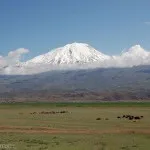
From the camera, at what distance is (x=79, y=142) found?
40906 millimetres

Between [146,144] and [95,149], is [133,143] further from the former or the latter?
[95,149]

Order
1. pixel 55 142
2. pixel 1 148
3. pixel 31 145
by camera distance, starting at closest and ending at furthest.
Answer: pixel 1 148
pixel 31 145
pixel 55 142

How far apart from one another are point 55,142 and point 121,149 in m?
7.60

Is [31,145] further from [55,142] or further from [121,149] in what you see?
[121,149]

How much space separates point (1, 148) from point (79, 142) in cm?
917

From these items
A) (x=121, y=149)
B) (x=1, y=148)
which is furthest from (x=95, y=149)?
(x=1, y=148)

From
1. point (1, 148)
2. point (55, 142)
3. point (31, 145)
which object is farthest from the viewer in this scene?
point (55, 142)

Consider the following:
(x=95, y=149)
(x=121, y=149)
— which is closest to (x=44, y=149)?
(x=95, y=149)

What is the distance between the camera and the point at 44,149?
117 feet

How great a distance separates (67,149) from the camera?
119ft

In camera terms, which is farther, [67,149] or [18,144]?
[18,144]

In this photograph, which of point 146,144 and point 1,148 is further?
point 146,144

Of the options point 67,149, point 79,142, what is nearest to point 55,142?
point 79,142

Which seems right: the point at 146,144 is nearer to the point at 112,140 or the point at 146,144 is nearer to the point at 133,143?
the point at 133,143
